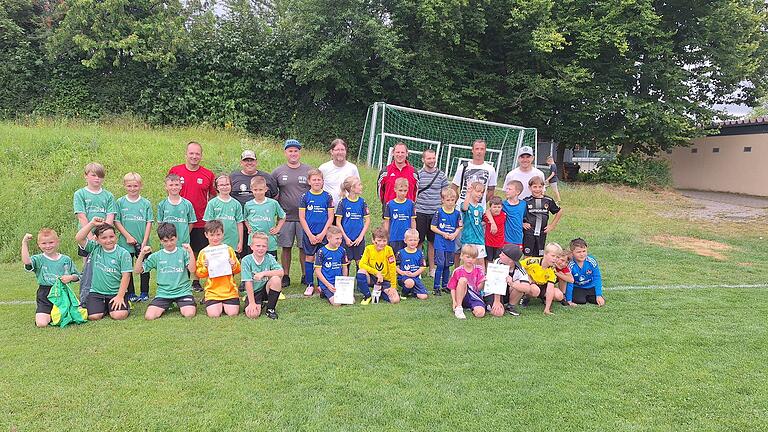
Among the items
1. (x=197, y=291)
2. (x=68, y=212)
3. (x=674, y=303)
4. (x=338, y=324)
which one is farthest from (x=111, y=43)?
(x=674, y=303)

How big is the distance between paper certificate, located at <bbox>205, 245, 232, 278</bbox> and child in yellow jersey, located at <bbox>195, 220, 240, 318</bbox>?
0.02 metres

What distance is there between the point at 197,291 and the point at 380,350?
2706 mm

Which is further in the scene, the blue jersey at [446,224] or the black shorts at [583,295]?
the blue jersey at [446,224]

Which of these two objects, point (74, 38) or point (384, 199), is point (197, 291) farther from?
point (74, 38)

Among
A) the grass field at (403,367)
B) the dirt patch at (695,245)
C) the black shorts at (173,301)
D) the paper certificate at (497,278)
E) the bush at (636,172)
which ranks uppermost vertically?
the bush at (636,172)

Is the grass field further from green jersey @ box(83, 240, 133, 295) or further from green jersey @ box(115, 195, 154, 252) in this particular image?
green jersey @ box(115, 195, 154, 252)

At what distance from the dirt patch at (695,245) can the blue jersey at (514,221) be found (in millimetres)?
4317

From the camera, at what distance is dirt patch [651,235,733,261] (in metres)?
7.81

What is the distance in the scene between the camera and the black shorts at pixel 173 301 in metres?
4.38

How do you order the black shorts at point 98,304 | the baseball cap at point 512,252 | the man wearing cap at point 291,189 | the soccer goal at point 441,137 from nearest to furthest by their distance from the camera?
the black shorts at point 98,304, the baseball cap at point 512,252, the man wearing cap at point 291,189, the soccer goal at point 441,137

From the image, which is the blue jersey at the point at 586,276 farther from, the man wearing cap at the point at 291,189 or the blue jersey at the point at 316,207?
the man wearing cap at the point at 291,189

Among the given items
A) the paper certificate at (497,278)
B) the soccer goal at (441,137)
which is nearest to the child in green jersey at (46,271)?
the paper certificate at (497,278)

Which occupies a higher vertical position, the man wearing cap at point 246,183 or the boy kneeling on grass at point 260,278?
the man wearing cap at point 246,183

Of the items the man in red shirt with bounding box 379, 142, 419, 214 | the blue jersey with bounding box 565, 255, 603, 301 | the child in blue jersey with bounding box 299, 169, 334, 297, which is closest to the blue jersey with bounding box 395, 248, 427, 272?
the man in red shirt with bounding box 379, 142, 419, 214
